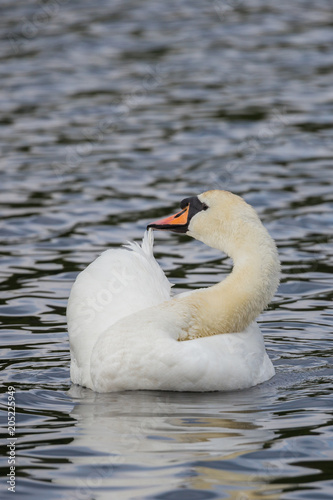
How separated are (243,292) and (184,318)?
47 centimetres

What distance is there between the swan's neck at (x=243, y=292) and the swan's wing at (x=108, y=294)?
21.8 inches

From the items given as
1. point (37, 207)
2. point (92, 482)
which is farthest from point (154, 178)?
point (92, 482)

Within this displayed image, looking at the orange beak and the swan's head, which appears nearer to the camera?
the swan's head

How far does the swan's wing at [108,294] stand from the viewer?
813cm

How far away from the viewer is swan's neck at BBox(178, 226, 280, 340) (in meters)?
7.93

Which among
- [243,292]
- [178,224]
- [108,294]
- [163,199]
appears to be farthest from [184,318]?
[163,199]

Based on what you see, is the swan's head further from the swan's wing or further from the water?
the water

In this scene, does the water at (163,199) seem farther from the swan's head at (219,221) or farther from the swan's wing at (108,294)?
the swan's head at (219,221)

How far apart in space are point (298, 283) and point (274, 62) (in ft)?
45.1

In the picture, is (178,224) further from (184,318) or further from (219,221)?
(184,318)

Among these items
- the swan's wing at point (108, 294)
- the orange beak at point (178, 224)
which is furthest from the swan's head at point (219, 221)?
the swan's wing at point (108, 294)

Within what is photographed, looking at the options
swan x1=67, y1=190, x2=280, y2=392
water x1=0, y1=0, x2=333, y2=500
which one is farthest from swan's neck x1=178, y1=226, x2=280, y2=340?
water x1=0, y1=0, x2=333, y2=500

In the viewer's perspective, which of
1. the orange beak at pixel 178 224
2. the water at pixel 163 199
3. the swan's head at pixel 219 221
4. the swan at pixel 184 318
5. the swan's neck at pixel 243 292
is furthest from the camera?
the orange beak at pixel 178 224

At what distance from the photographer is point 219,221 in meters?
8.20
